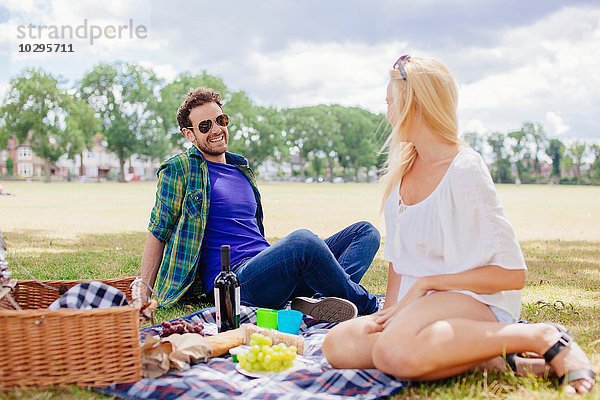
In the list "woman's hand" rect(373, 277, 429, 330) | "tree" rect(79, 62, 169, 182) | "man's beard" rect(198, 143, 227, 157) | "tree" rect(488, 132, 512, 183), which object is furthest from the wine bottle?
"tree" rect(488, 132, 512, 183)

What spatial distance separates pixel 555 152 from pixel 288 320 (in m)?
97.7

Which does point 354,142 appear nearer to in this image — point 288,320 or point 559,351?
point 288,320

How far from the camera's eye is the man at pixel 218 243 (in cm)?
448

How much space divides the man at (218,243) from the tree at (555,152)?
93.4 m

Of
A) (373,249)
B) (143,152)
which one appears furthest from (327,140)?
(373,249)

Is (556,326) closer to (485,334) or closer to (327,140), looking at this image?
(485,334)

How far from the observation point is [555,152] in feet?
309

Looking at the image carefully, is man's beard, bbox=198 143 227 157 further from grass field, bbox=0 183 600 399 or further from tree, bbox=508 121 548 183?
tree, bbox=508 121 548 183

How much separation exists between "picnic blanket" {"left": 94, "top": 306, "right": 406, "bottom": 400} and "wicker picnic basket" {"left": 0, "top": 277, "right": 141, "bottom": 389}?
0.10 meters

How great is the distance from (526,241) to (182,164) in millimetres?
8020

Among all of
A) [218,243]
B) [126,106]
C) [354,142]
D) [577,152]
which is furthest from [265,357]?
[577,152]

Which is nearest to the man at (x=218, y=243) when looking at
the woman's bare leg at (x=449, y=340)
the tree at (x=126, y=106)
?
the woman's bare leg at (x=449, y=340)

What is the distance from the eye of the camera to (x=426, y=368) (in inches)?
118

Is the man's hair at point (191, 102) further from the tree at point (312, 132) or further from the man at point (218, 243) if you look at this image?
the tree at point (312, 132)
